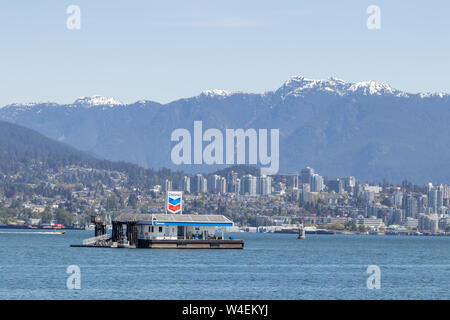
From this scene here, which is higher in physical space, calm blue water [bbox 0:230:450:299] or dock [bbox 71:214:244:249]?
dock [bbox 71:214:244:249]

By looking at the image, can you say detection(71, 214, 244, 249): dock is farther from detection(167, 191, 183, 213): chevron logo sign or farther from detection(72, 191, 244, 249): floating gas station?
detection(167, 191, 183, 213): chevron logo sign

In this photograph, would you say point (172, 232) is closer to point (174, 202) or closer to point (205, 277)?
point (174, 202)

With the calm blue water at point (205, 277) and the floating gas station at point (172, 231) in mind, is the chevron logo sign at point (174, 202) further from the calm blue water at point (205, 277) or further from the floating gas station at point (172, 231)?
the calm blue water at point (205, 277)

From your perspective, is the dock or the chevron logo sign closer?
the dock

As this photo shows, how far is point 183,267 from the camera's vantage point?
339ft

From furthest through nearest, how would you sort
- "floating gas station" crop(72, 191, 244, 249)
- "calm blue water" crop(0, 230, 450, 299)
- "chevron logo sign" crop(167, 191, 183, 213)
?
"chevron logo sign" crop(167, 191, 183, 213)
"floating gas station" crop(72, 191, 244, 249)
"calm blue water" crop(0, 230, 450, 299)

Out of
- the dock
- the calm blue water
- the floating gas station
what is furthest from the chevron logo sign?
the calm blue water

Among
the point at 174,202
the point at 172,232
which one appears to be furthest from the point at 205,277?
the point at 174,202

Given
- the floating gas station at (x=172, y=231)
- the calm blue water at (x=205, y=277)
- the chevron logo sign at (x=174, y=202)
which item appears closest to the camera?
the calm blue water at (x=205, y=277)

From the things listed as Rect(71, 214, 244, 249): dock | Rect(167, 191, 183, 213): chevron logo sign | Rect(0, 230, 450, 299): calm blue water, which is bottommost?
Rect(0, 230, 450, 299): calm blue water

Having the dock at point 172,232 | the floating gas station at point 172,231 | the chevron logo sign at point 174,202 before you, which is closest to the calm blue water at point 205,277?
the dock at point 172,232
